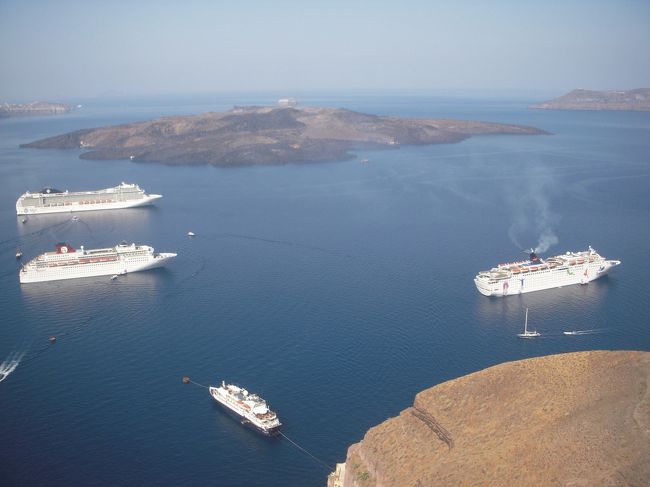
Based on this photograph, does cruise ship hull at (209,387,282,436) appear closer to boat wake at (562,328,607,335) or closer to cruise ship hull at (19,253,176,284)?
boat wake at (562,328,607,335)

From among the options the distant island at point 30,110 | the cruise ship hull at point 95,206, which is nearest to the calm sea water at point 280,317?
the cruise ship hull at point 95,206

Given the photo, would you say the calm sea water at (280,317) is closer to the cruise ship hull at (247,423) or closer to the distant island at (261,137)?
the cruise ship hull at (247,423)

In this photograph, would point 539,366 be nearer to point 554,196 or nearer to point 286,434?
point 286,434

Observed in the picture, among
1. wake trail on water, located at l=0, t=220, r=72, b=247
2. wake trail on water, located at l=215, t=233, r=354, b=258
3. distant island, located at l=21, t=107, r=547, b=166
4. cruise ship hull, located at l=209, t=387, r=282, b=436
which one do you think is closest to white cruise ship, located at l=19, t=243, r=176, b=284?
wake trail on water, located at l=215, t=233, r=354, b=258

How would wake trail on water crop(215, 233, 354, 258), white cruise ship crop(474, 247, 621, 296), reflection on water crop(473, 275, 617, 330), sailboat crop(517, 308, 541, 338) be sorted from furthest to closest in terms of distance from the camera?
wake trail on water crop(215, 233, 354, 258) → white cruise ship crop(474, 247, 621, 296) → reflection on water crop(473, 275, 617, 330) → sailboat crop(517, 308, 541, 338)

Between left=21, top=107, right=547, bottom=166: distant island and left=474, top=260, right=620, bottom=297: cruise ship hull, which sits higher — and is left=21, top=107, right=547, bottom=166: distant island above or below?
above

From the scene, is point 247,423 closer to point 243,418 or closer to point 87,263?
point 243,418

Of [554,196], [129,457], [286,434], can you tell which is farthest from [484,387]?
[554,196]
